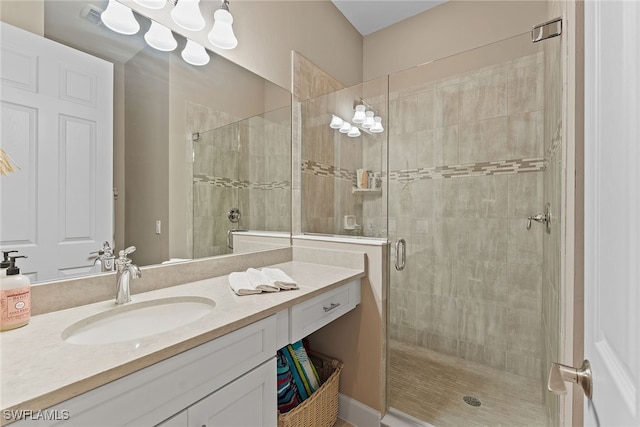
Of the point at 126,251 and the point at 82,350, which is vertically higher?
the point at 126,251

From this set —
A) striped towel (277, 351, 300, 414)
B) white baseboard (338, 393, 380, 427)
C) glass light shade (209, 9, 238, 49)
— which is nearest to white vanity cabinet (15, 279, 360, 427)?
striped towel (277, 351, 300, 414)

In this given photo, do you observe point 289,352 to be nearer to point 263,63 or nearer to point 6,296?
point 6,296

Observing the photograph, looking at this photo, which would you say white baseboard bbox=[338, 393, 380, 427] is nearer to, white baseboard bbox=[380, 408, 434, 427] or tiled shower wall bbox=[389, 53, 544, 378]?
white baseboard bbox=[380, 408, 434, 427]

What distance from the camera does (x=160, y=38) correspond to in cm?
131

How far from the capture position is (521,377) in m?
1.91

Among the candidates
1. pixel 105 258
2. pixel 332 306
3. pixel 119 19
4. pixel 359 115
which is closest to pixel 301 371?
pixel 332 306

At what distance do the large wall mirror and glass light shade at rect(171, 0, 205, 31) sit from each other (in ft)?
0.26

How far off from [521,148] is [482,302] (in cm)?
110

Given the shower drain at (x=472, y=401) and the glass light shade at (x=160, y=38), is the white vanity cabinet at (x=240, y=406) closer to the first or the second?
the shower drain at (x=472, y=401)

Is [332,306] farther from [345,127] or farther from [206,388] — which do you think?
[345,127]

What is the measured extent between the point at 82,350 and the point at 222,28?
156 cm

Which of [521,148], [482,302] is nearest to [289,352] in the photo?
[482,302]

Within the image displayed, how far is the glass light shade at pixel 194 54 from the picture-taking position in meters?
1.42
